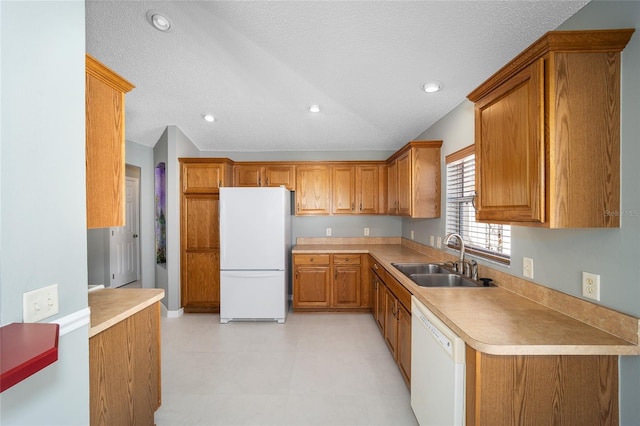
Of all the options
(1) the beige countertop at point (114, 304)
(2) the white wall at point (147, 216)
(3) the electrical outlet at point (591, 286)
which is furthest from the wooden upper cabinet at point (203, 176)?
(3) the electrical outlet at point (591, 286)

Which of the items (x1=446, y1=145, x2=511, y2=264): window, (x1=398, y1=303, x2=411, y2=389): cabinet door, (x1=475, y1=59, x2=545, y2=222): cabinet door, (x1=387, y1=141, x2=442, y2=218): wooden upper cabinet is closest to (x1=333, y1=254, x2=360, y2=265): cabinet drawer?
(x1=387, y1=141, x2=442, y2=218): wooden upper cabinet

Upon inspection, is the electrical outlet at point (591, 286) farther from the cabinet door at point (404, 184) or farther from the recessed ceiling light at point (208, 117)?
the recessed ceiling light at point (208, 117)

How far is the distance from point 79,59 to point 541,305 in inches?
98.8

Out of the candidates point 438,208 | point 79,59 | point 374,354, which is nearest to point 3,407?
point 79,59

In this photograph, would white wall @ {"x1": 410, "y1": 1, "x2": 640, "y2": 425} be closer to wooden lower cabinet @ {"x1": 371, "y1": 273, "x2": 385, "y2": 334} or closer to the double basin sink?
the double basin sink

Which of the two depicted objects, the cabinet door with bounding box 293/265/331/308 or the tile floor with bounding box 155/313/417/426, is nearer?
the tile floor with bounding box 155/313/417/426

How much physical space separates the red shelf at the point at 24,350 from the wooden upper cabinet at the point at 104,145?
661 millimetres

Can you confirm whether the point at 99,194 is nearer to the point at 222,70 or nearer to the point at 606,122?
the point at 222,70

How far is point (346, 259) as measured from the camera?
152 inches

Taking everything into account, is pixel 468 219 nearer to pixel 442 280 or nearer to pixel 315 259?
pixel 442 280

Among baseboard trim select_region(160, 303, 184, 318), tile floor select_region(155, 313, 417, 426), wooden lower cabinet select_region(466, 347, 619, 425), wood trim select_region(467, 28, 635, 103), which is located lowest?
tile floor select_region(155, 313, 417, 426)

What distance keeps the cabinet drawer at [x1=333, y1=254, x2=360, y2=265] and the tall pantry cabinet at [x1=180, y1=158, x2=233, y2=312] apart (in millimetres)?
1609

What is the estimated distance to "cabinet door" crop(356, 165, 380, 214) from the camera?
4199 mm

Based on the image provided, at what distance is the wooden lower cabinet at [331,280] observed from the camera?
152 inches
